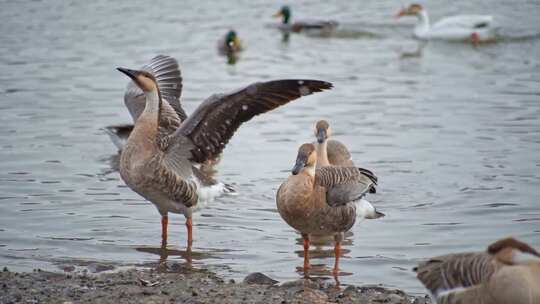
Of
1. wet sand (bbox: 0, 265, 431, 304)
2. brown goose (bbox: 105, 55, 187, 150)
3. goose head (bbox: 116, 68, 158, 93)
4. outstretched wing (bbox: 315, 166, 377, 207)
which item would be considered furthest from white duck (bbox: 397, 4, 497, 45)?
wet sand (bbox: 0, 265, 431, 304)

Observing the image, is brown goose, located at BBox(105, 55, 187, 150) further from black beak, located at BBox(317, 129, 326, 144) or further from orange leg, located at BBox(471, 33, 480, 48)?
orange leg, located at BBox(471, 33, 480, 48)

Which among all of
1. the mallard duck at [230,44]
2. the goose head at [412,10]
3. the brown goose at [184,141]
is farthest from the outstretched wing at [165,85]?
the goose head at [412,10]

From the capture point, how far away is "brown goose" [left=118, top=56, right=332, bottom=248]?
8.25m

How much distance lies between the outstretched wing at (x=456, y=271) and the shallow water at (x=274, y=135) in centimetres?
161

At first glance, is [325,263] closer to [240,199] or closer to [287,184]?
[287,184]

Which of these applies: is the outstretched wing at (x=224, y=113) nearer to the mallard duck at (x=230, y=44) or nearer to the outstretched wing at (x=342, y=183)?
the outstretched wing at (x=342, y=183)

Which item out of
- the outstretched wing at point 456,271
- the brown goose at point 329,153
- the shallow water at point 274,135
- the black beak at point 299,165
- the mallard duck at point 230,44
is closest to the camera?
the outstretched wing at point 456,271

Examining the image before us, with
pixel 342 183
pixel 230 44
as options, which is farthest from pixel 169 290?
pixel 230 44

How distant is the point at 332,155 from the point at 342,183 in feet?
7.04

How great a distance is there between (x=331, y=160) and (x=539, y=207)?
2.33 meters

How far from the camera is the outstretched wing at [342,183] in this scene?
26.7ft

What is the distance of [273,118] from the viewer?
15273 mm

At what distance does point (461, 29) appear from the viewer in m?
22.1

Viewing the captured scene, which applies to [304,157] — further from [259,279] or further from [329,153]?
[329,153]
